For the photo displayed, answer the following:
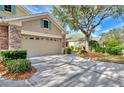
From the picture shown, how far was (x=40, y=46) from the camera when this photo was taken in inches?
558

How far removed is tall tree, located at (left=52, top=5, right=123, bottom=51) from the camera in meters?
18.0

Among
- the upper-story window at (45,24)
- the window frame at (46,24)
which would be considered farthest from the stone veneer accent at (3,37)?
the window frame at (46,24)

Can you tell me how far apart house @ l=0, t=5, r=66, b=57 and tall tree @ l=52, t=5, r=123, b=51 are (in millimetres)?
3410

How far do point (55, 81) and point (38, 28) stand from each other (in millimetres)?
9146

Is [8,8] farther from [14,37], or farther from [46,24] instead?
[46,24]

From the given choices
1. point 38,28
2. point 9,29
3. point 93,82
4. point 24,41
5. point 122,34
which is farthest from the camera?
point 122,34

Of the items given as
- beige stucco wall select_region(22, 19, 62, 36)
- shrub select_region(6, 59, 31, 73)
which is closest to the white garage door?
beige stucco wall select_region(22, 19, 62, 36)

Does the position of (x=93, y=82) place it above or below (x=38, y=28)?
below

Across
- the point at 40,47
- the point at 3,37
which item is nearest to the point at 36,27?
the point at 40,47

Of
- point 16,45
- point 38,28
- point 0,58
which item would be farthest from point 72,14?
point 0,58

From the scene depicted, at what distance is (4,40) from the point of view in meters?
10.8

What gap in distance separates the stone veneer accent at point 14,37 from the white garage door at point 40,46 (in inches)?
29.7

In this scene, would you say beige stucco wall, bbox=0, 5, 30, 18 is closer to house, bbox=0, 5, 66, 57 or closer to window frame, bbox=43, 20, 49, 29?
house, bbox=0, 5, 66, 57
